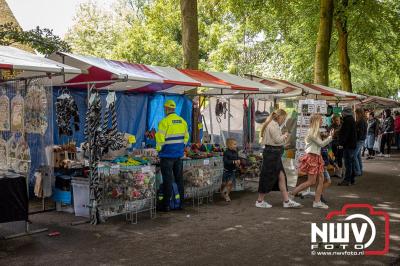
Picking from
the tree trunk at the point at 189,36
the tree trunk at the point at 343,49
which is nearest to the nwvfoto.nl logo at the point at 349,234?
the tree trunk at the point at 189,36

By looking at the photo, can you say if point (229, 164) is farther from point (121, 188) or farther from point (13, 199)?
point (13, 199)

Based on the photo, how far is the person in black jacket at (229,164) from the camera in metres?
9.12

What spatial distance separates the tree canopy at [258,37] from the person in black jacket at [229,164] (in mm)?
9923

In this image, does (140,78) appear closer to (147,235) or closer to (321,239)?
(147,235)

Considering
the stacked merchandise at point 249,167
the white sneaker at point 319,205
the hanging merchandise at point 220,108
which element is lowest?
the white sneaker at point 319,205

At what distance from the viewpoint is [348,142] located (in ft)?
36.3

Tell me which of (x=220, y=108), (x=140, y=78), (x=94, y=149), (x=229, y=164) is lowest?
(x=229, y=164)

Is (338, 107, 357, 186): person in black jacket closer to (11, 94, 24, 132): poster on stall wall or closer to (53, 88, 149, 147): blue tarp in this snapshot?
(53, 88, 149, 147): blue tarp

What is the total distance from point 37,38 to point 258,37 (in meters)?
26.3

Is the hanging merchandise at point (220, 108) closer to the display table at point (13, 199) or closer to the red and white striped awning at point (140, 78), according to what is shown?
the red and white striped awning at point (140, 78)

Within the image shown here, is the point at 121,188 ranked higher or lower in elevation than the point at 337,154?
lower

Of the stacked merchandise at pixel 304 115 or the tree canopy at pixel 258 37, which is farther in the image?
the tree canopy at pixel 258 37

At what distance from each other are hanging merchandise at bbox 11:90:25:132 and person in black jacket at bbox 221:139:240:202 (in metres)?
3.91

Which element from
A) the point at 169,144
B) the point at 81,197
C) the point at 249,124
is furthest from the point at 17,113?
the point at 249,124
